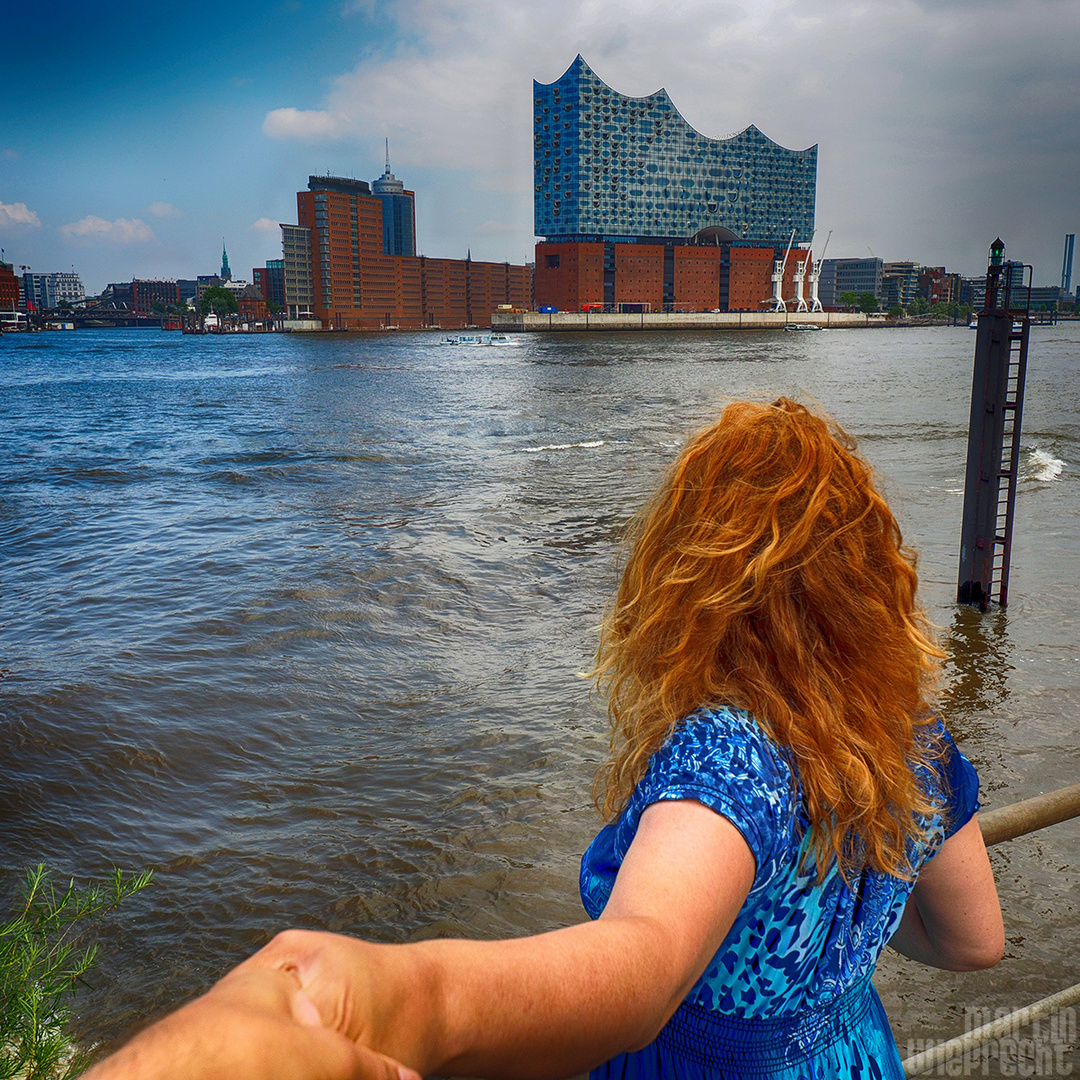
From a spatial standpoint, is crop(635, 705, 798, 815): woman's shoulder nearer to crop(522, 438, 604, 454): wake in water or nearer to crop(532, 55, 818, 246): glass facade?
crop(522, 438, 604, 454): wake in water

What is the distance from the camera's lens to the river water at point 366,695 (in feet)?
13.6

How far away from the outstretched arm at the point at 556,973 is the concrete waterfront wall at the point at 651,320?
114m

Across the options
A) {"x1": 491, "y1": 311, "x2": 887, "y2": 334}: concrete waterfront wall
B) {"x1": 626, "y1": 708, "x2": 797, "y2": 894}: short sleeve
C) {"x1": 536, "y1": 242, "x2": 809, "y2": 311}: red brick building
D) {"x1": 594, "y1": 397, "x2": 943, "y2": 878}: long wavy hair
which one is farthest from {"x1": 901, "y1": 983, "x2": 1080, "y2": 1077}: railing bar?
{"x1": 536, "y1": 242, "x2": 809, "y2": 311}: red brick building

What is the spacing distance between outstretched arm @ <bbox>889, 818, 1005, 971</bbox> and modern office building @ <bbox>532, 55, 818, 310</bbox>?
11842 cm

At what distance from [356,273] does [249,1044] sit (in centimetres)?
14703

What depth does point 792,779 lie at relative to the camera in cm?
91

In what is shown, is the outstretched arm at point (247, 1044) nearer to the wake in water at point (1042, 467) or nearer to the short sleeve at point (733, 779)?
the short sleeve at point (733, 779)

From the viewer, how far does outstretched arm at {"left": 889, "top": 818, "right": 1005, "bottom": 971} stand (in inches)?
46.5

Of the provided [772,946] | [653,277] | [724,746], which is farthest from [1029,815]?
[653,277]

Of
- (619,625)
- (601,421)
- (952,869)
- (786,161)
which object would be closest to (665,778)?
(619,625)

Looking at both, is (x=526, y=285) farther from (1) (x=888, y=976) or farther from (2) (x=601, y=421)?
(1) (x=888, y=976)

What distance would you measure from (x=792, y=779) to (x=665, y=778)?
0.15 meters

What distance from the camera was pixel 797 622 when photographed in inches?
40.3

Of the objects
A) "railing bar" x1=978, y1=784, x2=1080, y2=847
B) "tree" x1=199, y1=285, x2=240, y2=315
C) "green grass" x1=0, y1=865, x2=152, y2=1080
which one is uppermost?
"tree" x1=199, y1=285, x2=240, y2=315
